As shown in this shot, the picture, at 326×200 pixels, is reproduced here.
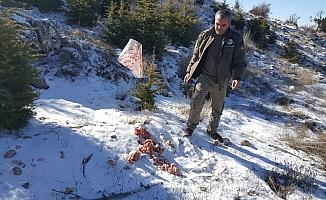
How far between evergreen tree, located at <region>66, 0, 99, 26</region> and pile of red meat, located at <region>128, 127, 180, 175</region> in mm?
8417

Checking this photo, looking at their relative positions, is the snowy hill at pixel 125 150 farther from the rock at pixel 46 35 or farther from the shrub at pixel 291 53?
the shrub at pixel 291 53

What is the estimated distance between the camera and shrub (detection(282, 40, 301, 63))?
59.2ft

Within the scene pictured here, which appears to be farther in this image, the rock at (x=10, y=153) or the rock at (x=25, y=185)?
the rock at (x=10, y=153)

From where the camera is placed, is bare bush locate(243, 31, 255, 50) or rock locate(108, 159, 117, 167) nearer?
rock locate(108, 159, 117, 167)

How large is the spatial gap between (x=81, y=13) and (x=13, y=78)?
27.4 ft

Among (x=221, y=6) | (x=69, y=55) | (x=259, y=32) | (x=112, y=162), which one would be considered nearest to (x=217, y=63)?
(x=112, y=162)

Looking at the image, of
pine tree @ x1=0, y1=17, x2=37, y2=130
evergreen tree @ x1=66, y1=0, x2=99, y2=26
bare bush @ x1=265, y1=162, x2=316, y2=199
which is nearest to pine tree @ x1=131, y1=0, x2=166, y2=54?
evergreen tree @ x1=66, y1=0, x2=99, y2=26

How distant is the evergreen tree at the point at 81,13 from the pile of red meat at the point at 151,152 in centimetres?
842

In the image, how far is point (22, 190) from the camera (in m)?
4.64

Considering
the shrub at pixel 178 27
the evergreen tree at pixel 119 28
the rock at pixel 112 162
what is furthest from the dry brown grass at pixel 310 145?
the shrub at pixel 178 27

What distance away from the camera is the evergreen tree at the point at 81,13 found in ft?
44.2

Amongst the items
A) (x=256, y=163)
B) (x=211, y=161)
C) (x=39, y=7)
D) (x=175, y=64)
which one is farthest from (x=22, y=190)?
(x=39, y=7)

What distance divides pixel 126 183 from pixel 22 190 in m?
1.24

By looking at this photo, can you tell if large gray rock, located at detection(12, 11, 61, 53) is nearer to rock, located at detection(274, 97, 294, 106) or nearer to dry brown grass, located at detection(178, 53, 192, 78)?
dry brown grass, located at detection(178, 53, 192, 78)
